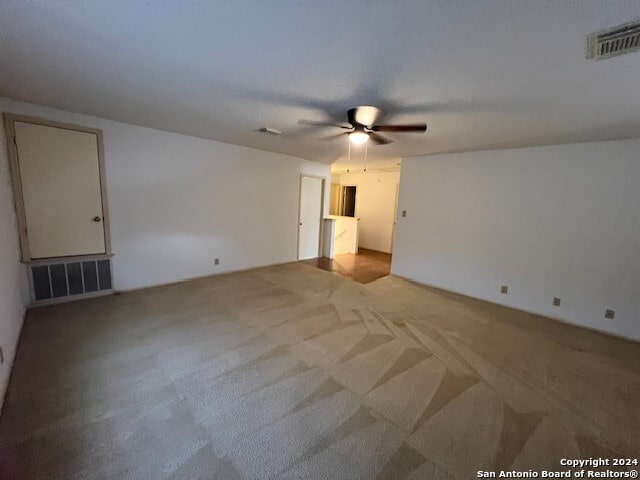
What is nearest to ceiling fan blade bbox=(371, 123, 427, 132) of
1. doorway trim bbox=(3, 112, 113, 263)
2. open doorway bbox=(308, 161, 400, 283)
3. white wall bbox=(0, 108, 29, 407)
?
white wall bbox=(0, 108, 29, 407)

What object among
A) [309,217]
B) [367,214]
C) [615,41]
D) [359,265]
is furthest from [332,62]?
[367,214]

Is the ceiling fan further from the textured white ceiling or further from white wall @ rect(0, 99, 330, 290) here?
white wall @ rect(0, 99, 330, 290)

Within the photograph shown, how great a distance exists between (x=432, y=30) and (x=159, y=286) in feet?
14.4

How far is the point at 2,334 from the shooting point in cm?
183

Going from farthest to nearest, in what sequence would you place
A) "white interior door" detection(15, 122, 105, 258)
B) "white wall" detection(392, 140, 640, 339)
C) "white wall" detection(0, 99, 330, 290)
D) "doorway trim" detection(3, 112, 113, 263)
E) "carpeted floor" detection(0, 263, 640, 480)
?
"white wall" detection(0, 99, 330, 290) < "white wall" detection(392, 140, 640, 339) < "white interior door" detection(15, 122, 105, 258) < "doorway trim" detection(3, 112, 113, 263) < "carpeted floor" detection(0, 263, 640, 480)

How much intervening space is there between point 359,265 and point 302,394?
159 inches

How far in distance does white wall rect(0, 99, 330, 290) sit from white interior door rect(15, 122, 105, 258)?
167mm

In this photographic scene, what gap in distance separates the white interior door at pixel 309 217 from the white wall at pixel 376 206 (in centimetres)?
202

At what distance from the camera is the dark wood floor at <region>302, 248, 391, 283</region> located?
4.96 meters

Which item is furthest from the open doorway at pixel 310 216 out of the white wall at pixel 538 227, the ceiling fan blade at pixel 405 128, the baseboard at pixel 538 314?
the ceiling fan blade at pixel 405 128

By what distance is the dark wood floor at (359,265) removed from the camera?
195 inches

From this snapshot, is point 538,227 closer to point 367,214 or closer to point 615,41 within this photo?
point 615,41

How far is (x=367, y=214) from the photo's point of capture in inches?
301

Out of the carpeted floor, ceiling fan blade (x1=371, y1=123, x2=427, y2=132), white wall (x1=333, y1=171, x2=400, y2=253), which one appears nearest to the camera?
the carpeted floor
